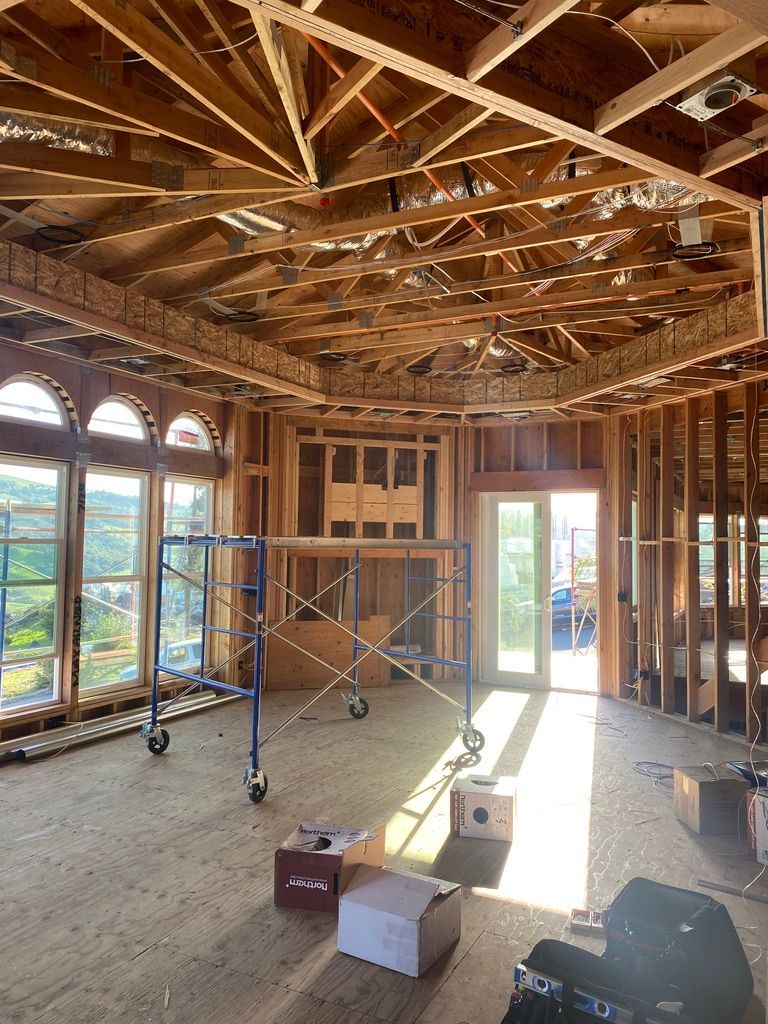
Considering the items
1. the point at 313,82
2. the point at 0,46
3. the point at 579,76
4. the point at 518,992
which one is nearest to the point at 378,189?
the point at 313,82

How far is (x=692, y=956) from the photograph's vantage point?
8.70 ft

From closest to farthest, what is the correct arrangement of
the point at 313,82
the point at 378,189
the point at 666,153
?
the point at 666,153
the point at 313,82
the point at 378,189

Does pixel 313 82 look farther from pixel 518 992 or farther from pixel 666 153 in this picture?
pixel 518 992

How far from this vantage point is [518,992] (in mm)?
2369

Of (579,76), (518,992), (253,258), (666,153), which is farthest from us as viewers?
(253,258)

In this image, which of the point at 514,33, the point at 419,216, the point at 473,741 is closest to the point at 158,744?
the point at 473,741

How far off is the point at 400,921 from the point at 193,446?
6.06 meters

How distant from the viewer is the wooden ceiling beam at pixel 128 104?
8.58ft

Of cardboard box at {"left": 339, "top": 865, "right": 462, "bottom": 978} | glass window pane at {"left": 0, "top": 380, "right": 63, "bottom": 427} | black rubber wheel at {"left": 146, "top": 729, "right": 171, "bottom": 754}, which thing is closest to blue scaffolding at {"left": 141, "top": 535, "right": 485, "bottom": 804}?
black rubber wheel at {"left": 146, "top": 729, "right": 171, "bottom": 754}

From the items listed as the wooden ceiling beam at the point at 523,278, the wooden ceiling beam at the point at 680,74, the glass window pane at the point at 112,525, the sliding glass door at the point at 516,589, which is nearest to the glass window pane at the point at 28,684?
the glass window pane at the point at 112,525

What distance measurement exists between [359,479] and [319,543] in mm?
3421

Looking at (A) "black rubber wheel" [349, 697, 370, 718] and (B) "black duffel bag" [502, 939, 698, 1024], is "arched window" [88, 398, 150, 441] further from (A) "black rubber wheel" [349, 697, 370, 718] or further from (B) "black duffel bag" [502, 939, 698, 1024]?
(B) "black duffel bag" [502, 939, 698, 1024]

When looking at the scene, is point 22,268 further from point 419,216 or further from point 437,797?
point 437,797

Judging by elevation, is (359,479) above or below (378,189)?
below
